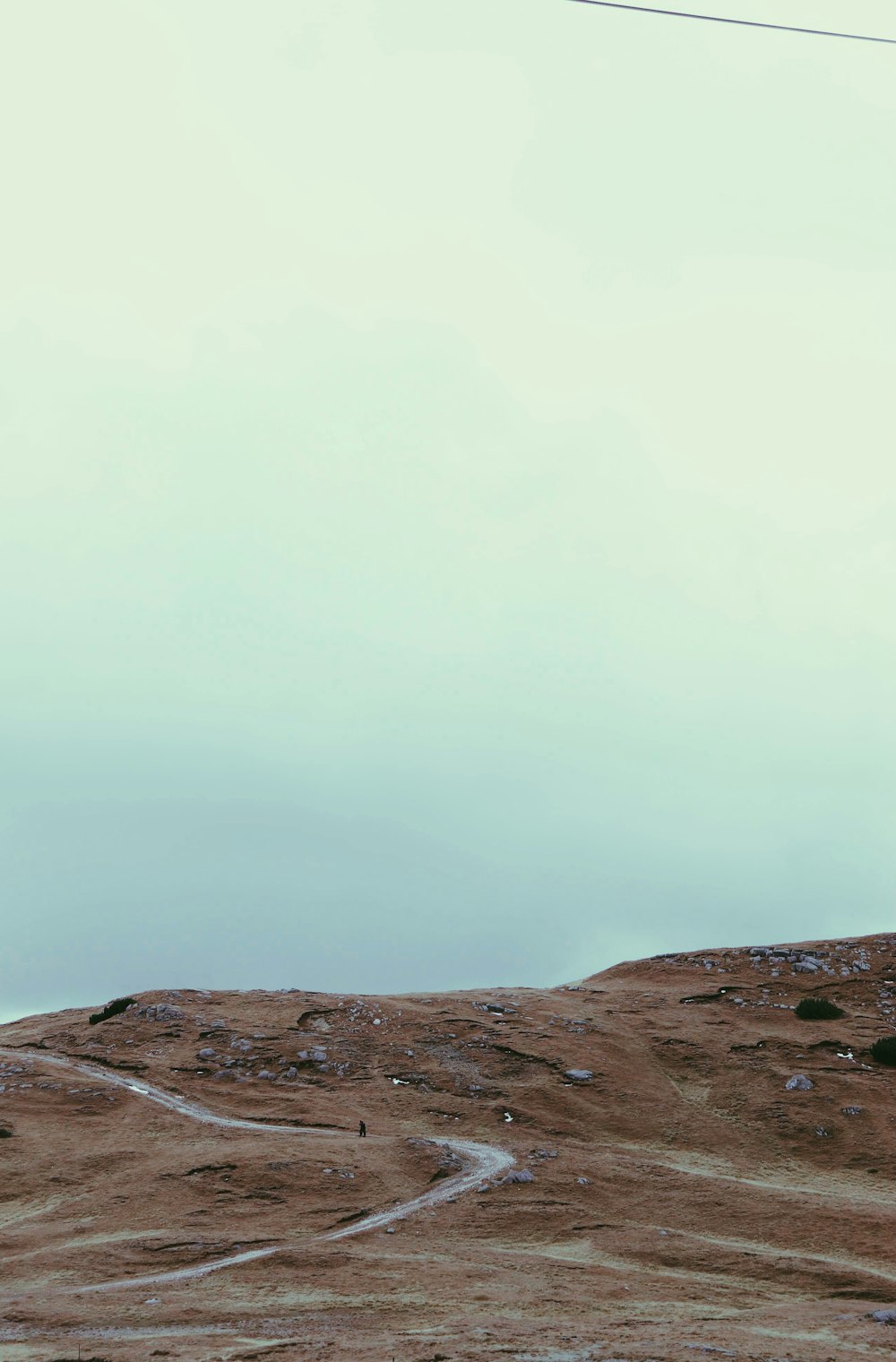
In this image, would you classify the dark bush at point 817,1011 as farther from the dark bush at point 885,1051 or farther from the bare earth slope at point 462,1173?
the dark bush at point 885,1051

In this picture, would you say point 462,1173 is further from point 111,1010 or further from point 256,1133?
point 111,1010

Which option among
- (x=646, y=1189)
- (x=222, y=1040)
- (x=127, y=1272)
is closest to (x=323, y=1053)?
(x=222, y=1040)

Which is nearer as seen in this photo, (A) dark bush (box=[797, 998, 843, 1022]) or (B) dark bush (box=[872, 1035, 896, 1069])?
(B) dark bush (box=[872, 1035, 896, 1069])

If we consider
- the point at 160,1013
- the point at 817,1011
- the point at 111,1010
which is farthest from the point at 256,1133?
the point at 817,1011

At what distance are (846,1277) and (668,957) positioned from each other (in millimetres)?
40554

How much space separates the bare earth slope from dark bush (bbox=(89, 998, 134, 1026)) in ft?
4.01

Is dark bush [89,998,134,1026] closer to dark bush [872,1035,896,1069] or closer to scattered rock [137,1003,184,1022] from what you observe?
scattered rock [137,1003,184,1022]

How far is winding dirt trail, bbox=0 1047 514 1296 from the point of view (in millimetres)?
26891

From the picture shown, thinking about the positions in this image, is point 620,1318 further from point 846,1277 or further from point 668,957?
point 668,957

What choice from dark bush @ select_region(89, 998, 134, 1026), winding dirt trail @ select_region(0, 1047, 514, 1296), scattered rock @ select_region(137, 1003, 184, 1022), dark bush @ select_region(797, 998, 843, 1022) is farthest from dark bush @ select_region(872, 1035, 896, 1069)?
dark bush @ select_region(89, 998, 134, 1026)

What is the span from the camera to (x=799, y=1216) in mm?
32688

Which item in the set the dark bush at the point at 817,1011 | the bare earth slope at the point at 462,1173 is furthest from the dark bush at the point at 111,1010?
the dark bush at the point at 817,1011

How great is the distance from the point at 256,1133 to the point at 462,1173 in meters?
9.14

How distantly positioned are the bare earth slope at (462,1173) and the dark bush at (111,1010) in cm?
122
